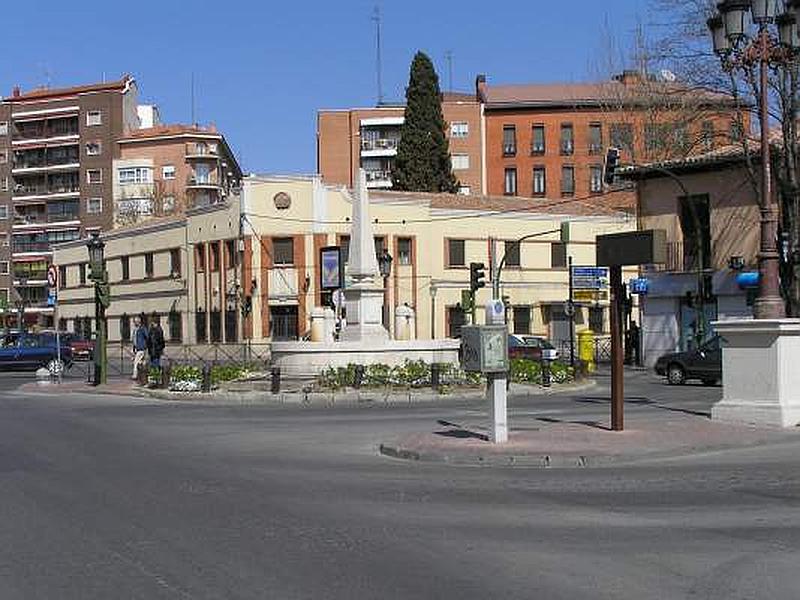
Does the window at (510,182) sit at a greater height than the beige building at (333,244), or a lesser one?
greater

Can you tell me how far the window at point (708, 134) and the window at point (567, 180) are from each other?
4120 cm

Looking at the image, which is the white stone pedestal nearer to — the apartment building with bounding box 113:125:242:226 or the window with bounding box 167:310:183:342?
the window with bounding box 167:310:183:342

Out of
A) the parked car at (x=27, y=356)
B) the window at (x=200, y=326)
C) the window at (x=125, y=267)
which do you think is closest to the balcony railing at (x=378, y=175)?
the window at (x=125, y=267)

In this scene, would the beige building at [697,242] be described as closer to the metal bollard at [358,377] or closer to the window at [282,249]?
the metal bollard at [358,377]

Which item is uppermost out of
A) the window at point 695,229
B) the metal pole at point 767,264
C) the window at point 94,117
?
the window at point 94,117

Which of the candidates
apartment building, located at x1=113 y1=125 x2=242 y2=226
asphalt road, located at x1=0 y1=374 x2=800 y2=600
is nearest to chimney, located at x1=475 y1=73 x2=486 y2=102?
apartment building, located at x1=113 y1=125 x2=242 y2=226

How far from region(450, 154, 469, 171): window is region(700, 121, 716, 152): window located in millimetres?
42953

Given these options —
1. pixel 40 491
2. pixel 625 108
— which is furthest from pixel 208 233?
pixel 40 491

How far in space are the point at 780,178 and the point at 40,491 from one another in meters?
30.1

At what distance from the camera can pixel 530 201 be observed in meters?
67.2

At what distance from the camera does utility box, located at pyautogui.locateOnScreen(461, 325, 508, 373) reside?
1500cm

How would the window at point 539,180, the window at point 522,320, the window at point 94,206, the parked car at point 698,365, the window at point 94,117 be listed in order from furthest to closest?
the window at point 94,117 < the window at point 94,206 < the window at point 539,180 < the window at point 522,320 < the parked car at point 698,365

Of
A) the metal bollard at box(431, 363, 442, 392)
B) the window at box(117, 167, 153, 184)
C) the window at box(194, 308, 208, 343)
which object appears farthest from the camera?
the window at box(117, 167, 153, 184)

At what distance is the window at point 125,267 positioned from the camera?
241 feet
